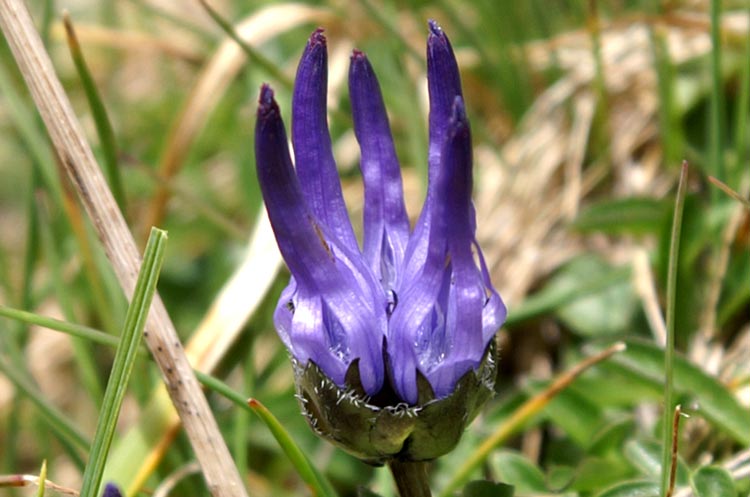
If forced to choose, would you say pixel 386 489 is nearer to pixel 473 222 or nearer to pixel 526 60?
pixel 473 222

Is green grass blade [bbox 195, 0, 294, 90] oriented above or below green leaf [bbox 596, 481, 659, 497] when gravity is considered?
above

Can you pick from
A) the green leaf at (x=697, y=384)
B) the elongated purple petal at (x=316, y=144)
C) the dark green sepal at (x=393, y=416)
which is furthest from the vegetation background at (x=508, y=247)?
the elongated purple petal at (x=316, y=144)

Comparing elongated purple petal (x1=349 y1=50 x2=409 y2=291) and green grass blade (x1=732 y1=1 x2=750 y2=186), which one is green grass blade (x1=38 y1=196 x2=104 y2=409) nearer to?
elongated purple petal (x1=349 y1=50 x2=409 y2=291)

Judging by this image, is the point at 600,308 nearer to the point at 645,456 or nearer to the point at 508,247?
the point at 508,247

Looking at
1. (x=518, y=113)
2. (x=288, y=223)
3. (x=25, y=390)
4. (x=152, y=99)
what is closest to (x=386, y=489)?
(x=25, y=390)

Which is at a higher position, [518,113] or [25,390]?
[518,113]

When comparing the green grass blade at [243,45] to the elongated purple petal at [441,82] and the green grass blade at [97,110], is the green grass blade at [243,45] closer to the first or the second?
the green grass blade at [97,110]

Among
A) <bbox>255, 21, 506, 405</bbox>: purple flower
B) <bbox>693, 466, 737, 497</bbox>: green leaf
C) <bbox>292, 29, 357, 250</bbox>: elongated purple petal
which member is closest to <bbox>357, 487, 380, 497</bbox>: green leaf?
<bbox>255, 21, 506, 405</bbox>: purple flower
